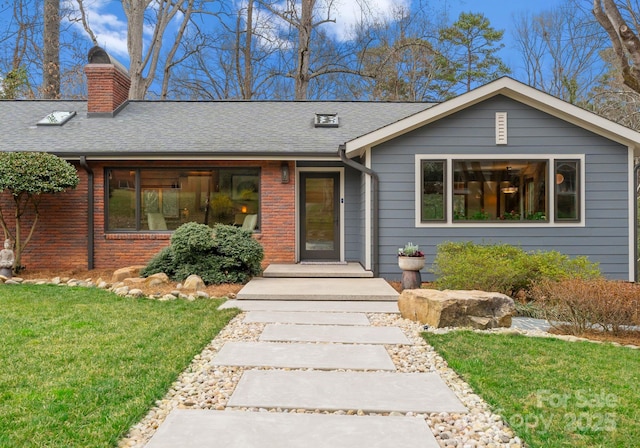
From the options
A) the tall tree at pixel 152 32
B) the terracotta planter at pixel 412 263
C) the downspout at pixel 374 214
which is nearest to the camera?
the terracotta planter at pixel 412 263

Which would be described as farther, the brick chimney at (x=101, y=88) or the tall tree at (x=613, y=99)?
the tall tree at (x=613, y=99)

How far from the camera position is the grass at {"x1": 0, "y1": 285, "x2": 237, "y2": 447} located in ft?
8.17

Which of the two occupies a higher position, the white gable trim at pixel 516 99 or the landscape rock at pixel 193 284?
the white gable trim at pixel 516 99

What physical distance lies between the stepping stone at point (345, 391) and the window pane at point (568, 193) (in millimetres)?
6211

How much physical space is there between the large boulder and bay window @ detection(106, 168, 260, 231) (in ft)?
16.9

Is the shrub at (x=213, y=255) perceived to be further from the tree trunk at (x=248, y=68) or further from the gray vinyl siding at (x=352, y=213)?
the tree trunk at (x=248, y=68)

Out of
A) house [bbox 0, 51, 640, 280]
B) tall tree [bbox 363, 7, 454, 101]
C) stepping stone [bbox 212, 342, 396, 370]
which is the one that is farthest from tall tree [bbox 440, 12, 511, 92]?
stepping stone [bbox 212, 342, 396, 370]

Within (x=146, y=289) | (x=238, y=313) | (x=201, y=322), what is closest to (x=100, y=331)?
(x=201, y=322)

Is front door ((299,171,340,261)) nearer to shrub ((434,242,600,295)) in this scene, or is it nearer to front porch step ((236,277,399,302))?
front porch step ((236,277,399,302))

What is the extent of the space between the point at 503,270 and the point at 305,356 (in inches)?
147

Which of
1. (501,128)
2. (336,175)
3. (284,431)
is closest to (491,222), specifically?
(501,128)

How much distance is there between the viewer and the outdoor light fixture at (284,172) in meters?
9.35

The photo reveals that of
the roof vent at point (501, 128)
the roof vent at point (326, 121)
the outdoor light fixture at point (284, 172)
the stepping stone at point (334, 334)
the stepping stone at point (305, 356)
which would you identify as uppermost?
the roof vent at point (326, 121)

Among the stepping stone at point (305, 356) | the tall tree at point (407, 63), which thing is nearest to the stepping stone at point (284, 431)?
the stepping stone at point (305, 356)
